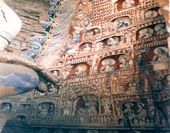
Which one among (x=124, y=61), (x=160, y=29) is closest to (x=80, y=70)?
(x=124, y=61)

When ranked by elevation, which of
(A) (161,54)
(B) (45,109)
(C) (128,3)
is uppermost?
(C) (128,3)

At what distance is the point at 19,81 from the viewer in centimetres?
330

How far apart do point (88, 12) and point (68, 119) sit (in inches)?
143

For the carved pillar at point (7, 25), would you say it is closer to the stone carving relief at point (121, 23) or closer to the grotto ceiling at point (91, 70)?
the grotto ceiling at point (91, 70)

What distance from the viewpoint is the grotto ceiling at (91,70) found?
3.54 m

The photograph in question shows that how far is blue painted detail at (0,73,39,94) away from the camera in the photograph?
3.12m

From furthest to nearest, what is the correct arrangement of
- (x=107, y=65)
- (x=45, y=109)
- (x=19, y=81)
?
(x=45, y=109), (x=107, y=65), (x=19, y=81)

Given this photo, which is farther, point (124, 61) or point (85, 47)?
point (85, 47)

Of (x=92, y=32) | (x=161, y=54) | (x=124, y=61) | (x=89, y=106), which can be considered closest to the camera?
(x=161, y=54)

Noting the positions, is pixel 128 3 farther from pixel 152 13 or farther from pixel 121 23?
pixel 152 13

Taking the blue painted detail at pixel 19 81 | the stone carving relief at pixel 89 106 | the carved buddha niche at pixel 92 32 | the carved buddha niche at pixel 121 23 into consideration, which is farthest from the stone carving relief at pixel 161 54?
the blue painted detail at pixel 19 81

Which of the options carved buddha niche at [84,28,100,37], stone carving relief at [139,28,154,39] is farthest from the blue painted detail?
stone carving relief at [139,28,154,39]

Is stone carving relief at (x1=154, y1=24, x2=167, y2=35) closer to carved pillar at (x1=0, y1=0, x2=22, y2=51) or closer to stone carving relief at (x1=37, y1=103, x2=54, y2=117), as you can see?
stone carving relief at (x1=37, y1=103, x2=54, y2=117)

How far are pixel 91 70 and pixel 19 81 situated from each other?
2.06 m
